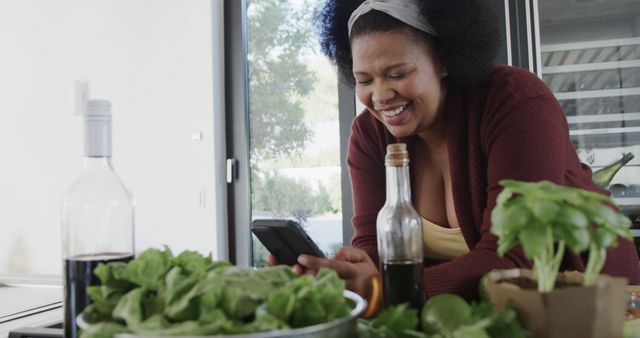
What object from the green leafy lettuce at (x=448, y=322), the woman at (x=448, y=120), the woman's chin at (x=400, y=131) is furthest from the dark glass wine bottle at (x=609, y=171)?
the green leafy lettuce at (x=448, y=322)

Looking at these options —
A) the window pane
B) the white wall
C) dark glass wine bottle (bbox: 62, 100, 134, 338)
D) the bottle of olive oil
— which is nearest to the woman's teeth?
the bottle of olive oil

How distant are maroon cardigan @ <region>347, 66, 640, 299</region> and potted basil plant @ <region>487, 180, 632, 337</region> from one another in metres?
0.38

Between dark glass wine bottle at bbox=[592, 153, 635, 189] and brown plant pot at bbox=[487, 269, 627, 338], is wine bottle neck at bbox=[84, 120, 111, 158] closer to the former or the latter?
brown plant pot at bbox=[487, 269, 627, 338]

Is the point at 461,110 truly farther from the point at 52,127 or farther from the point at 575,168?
the point at 52,127

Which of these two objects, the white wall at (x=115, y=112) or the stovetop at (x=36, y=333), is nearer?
the stovetop at (x=36, y=333)

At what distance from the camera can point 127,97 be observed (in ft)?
8.38

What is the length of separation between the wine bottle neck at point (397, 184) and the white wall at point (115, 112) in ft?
6.41

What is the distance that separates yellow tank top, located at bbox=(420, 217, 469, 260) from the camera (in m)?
1.13

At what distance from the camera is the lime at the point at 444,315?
1.36 ft

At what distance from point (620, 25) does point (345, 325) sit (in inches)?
91.7

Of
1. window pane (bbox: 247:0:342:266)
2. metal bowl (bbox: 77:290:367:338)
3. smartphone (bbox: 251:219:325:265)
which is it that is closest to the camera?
metal bowl (bbox: 77:290:367:338)

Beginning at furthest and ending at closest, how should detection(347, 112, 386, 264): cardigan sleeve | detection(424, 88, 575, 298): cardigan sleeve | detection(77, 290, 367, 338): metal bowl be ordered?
detection(347, 112, 386, 264): cardigan sleeve → detection(424, 88, 575, 298): cardigan sleeve → detection(77, 290, 367, 338): metal bowl

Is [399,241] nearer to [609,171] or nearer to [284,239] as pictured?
[284,239]

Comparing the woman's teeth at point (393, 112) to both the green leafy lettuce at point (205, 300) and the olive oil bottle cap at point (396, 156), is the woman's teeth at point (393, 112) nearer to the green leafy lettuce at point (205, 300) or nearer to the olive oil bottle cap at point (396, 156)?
the olive oil bottle cap at point (396, 156)
